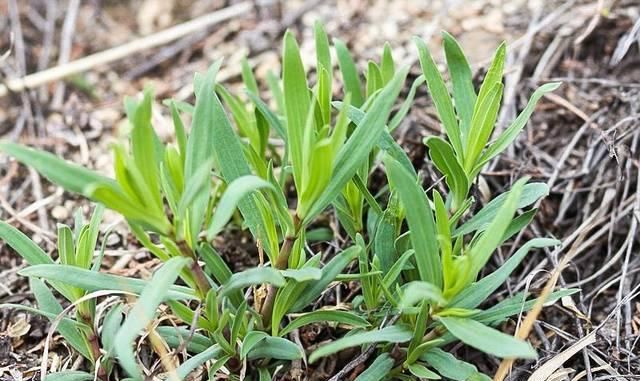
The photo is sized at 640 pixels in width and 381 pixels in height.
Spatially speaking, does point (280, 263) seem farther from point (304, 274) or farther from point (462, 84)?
point (462, 84)

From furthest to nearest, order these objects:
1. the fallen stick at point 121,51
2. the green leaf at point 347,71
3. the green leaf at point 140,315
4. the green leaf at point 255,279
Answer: the fallen stick at point 121,51 → the green leaf at point 347,71 → the green leaf at point 255,279 → the green leaf at point 140,315

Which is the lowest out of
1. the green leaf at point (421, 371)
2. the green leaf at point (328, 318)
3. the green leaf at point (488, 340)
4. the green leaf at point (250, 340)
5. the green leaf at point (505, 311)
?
the green leaf at point (421, 371)

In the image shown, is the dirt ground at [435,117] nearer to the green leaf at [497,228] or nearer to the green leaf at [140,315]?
the green leaf at [497,228]

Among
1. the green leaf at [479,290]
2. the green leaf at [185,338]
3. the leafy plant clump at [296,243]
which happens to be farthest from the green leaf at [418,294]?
the green leaf at [185,338]

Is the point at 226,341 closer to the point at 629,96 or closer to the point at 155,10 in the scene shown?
the point at 629,96

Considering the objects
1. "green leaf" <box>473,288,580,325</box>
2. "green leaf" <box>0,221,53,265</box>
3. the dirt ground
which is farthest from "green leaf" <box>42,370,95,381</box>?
"green leaf" <box>473,288,580,325</box>

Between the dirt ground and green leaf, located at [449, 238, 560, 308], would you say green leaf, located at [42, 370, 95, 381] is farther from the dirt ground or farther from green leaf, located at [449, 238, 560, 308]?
green leaf, located at [449, 238, 560, 308]

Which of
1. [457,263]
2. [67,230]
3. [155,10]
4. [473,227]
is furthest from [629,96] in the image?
[155,10]
